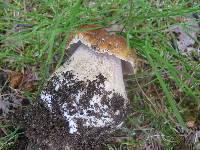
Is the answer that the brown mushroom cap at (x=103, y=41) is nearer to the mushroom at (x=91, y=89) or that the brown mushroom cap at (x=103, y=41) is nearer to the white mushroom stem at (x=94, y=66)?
the mushroom at (x=91, y=89)

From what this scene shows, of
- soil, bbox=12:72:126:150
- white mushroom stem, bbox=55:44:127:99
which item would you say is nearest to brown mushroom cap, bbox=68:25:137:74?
white mushroom stem, bbox=55:44:127:99

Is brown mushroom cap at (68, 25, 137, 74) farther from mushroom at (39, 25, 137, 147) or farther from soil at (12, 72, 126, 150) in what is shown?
soil at (12, 72, 126, 150)

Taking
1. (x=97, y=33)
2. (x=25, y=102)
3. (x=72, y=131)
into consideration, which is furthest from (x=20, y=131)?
(x=97, y=33)

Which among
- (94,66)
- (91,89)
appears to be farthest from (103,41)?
(91,89)

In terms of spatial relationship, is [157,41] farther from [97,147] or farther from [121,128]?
[97,147]

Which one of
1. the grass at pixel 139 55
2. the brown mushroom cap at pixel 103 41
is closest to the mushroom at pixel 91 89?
the brown mushroom cap at pixel 103 41

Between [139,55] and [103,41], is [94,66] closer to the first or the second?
[103,41]
